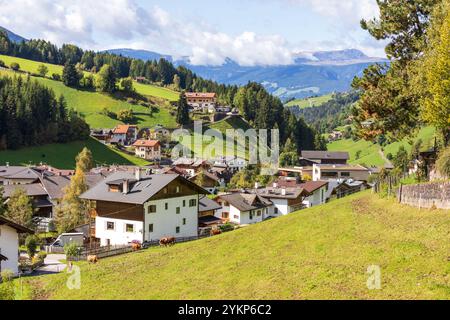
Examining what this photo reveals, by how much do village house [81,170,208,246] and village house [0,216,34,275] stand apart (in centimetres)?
1281

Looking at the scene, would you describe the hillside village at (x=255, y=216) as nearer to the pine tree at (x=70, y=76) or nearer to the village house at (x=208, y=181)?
the village house at (x=208, y=181)

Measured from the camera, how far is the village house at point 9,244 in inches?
1483

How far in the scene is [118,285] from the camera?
2247 cm

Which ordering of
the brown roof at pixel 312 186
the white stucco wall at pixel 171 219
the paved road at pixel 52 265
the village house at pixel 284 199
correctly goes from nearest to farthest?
the paved road at pixel 52 265, the white stucco wall at pixel 171 219, the village house at pixel 284 199, the brown roof at pixel 312 186

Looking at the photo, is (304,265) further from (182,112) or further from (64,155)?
(182,112)

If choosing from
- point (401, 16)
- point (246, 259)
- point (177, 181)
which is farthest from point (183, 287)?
point (177, 181)

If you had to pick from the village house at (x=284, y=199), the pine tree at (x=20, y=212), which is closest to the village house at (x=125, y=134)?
the village house at (x=284, y=199)

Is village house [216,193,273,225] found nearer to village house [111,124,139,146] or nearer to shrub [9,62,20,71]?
village house [111,124,139,146]

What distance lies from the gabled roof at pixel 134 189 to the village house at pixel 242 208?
1615 cm

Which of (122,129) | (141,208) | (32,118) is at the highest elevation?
(32,118)

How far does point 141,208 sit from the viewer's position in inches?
1940

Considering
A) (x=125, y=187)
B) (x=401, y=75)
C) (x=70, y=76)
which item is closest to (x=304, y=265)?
(x=401, y=75)

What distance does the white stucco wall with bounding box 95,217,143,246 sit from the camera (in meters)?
49.2

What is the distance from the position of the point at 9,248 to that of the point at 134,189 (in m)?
16.1
